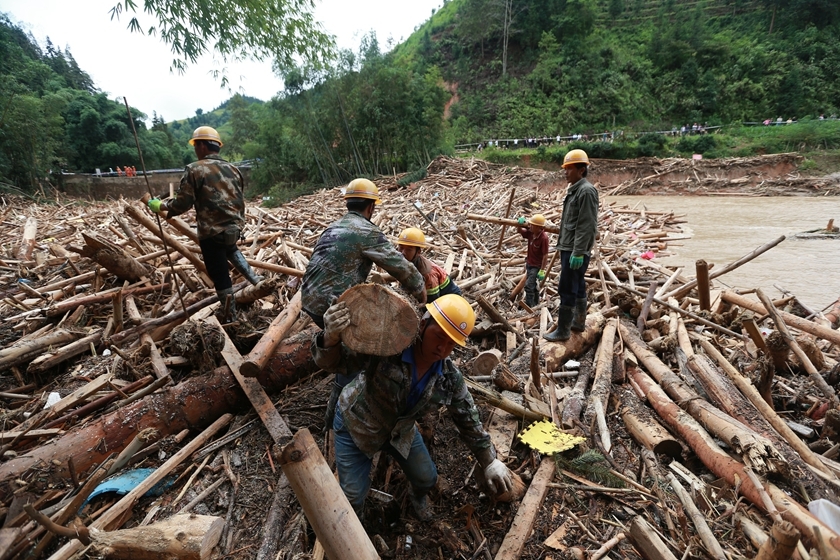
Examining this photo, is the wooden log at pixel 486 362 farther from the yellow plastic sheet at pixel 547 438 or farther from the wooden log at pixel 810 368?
the wooden log at pixel 810 368

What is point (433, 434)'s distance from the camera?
2.97 metres

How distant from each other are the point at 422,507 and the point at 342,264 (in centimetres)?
180

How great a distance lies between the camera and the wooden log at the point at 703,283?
175 inches

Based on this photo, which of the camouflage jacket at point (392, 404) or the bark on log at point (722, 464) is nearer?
the bark on log at point (722, 464)

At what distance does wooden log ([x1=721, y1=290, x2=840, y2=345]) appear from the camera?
372 cm

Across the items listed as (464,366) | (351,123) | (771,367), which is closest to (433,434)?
(464,366)

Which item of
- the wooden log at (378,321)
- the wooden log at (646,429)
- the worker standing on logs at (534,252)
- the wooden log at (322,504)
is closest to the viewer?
the wooden log at (322,504)

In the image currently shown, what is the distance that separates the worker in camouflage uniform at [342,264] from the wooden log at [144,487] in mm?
1001

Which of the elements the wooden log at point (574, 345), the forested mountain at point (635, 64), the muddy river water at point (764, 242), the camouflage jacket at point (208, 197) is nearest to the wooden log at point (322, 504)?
the wooden log at point (574, 345)

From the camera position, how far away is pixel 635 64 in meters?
36.8

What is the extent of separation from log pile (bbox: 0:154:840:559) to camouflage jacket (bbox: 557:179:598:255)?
994 mm

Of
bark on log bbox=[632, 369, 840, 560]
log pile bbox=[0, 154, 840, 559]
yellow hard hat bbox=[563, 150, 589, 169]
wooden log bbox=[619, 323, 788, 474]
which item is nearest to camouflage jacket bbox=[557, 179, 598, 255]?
yellow hard hat bbox=[563, 150, 589, 169]

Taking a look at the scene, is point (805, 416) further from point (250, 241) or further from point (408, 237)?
point (250, 241)

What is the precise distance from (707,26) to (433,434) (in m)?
54.7
